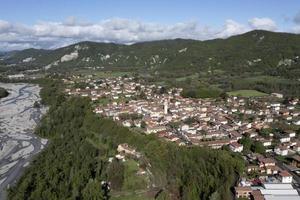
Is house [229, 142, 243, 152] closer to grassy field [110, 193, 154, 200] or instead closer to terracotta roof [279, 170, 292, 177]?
terracotta roof [279, 170, 292, 177]

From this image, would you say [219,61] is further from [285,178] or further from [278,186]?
[278,186]

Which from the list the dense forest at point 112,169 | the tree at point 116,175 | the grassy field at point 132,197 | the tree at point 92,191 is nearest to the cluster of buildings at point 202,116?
the dense forest at point 112,169

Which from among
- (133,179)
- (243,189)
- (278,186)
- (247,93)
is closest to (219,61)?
(247,93)

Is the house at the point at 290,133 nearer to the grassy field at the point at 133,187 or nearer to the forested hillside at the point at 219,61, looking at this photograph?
the grassy field at the point at 133,187

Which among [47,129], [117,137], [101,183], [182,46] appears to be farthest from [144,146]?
[182,46]

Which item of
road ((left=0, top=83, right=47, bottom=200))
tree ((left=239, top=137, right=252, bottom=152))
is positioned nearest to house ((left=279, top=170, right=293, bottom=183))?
tree ((left=239, top=137, right=252, bottom=152))

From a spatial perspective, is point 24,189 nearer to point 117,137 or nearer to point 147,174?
point 147,174
